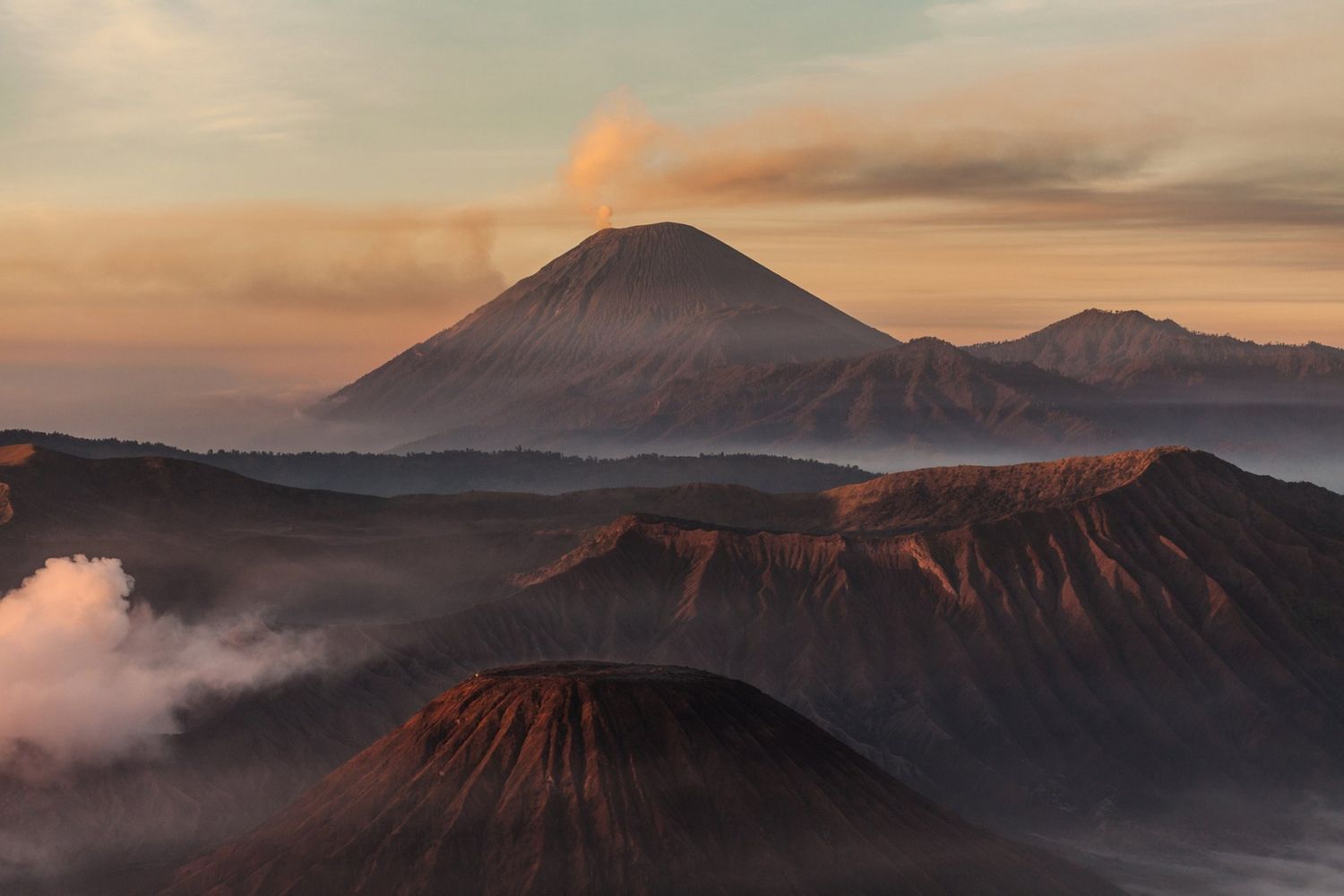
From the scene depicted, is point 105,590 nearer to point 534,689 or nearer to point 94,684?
point 94,684

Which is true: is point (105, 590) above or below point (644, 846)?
above

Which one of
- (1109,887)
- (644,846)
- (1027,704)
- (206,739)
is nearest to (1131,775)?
(1027,704)

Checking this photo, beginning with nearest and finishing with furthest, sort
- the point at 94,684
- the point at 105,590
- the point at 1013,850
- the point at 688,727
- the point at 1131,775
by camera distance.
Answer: the point at 688,727, the point at 1013,850, the point at 94,684, the point at 105,590, the point at 1131,775

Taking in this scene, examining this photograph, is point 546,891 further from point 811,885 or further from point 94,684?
point 94,684

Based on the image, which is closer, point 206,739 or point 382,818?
point 382,818

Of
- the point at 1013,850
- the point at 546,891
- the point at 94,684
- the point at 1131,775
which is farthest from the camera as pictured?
the point at 1131,775

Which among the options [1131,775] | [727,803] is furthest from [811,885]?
[1131,775]
